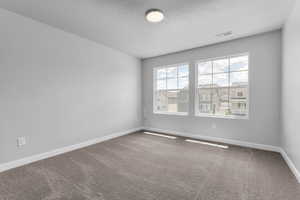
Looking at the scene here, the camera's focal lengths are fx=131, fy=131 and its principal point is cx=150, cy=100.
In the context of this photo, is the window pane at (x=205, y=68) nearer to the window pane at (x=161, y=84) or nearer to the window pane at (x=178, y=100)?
the window pane at (x=178, y=100)

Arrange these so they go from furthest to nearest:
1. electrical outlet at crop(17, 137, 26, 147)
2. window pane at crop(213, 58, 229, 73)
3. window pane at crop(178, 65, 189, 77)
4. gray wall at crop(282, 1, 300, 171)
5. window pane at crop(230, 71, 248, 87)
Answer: window pane at crop(178, 65, 189, 77)
window pane at crop(213, 58, 229, 73)
window pane at crop(230, 71, 248, 87)
electrical outlet at crop(17, 137, 26, 147)
gray wall at crop(282, 1, 300, 171)

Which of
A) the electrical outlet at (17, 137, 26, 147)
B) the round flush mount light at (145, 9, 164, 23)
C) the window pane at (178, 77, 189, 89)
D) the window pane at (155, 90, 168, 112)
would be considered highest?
the round flush mount light at (145, 9, 164, 23)

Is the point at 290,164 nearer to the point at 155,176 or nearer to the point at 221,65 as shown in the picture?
the point at 155,176

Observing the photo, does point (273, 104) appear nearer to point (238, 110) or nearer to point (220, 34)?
point (238, 110)

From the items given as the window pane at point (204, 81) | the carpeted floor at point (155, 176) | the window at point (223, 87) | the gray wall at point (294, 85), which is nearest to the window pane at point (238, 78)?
the window at point (223, 87)

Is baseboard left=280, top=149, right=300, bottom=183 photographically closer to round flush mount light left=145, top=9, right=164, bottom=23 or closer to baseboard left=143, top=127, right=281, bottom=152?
baseboard left=143, top=127, right=281, bottom=152

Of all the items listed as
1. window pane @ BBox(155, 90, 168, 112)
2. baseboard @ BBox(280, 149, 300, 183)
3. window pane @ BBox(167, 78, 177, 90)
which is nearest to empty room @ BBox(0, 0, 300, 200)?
baseboard @ BBox(280, 149, 300, 183)

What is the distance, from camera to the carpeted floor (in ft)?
5.31

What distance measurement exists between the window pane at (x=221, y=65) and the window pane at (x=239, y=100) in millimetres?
548

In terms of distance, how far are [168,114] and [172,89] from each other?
0.86 meters

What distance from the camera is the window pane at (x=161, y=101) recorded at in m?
4.62

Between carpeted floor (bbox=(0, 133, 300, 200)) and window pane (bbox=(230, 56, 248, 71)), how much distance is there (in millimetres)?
1952

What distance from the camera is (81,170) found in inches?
85.3

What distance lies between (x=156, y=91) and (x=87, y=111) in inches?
95.5
